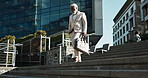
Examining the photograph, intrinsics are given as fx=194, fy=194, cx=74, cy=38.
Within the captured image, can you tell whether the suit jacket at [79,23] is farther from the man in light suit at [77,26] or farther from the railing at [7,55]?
the railing at [7,55]

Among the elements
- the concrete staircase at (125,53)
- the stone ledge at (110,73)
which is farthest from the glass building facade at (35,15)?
the stone ledge at (110,73)

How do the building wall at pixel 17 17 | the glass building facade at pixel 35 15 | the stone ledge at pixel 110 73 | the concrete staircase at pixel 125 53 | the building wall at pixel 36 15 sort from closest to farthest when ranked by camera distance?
the stone ledge at pixel 110 73
the concrete staircase at pixel 125 53
the building wall at pixel 36 15
the glass building facade at pixel 35 15
the building wall at pixel 17 17

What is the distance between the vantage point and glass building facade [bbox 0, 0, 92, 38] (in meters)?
30.3

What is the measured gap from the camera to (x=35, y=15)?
115ft

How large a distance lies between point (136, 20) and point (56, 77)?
4085 centimetres

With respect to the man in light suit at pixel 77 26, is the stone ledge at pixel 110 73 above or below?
below

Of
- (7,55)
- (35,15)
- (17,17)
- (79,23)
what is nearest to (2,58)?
(7,55)

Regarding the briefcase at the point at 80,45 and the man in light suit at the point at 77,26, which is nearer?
the briefcase at the point at 80,45

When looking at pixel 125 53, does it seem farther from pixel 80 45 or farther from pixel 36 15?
pixel 36 15

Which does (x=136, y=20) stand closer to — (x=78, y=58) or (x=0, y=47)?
(x=0, y=47)

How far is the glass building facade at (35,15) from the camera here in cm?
3031

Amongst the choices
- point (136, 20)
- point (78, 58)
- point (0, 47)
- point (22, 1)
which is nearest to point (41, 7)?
point (22, 1)

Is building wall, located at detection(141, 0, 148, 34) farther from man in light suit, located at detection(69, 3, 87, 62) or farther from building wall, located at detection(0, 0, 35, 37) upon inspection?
man in light suit, located at detection(69, 3, 87, 62)

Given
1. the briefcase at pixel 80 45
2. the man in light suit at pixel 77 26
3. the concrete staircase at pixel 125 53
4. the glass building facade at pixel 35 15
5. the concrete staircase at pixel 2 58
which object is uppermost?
the glass building facade at pixel 35 15
